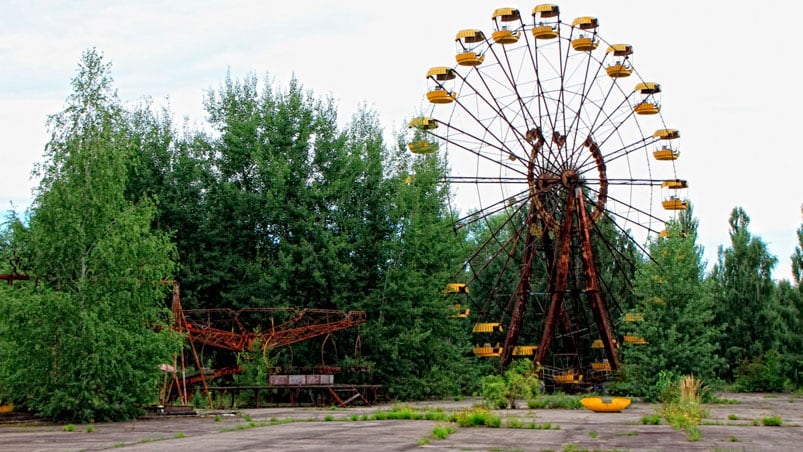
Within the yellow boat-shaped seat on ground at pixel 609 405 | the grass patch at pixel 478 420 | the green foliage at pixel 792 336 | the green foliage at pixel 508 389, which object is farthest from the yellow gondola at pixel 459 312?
the grass patch at pixel 478 420

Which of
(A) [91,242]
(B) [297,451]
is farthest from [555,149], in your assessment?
(B) [297,451]

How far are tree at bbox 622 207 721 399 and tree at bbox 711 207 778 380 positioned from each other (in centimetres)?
1489

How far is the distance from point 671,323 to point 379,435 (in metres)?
17.1

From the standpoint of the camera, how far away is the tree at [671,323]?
31250mm

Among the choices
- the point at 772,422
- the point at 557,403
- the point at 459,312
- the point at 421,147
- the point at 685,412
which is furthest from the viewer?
the point at 459,312

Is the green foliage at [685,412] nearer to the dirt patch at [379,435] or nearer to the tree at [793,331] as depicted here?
the dirt patch at [379,435]

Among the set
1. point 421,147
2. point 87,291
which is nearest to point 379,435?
point 87,291

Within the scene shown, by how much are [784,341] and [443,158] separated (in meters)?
18.4

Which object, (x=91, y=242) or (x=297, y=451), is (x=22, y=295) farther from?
(x=297, y=451)

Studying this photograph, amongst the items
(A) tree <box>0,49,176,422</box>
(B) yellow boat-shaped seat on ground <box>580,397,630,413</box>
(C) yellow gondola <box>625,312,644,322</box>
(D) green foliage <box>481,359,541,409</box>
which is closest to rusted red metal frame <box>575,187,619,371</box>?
(C) yellow gondola <box>625,312,644,322</box>

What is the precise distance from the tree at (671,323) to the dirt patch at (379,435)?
634cm

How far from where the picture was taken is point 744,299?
47656 millimetres

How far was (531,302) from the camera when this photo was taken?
50406mm

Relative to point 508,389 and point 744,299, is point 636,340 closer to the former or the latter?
point 508,389
